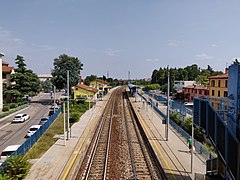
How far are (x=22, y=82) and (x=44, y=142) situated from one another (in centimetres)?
3065

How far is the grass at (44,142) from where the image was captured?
1788cm

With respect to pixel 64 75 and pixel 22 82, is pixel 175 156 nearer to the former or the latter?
pixel 22 82

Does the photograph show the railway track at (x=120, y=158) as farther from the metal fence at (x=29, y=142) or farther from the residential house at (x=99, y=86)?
the residential house at (x=99, y=86)

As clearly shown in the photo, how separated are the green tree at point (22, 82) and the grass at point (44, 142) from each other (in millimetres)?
21763

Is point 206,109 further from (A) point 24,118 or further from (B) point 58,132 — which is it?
(A) point 24,118

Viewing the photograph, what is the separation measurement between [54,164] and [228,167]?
1001cm

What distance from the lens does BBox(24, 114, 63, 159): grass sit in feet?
58.6

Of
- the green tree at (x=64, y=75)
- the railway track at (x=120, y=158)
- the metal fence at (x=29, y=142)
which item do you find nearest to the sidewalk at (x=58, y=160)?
the railway track at (x=120, y=158)

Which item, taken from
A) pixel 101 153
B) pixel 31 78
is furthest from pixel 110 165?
pixel 31 78

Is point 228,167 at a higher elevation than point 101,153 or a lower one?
higher

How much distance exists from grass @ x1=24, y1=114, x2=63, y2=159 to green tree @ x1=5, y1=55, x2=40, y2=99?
71.4 ft

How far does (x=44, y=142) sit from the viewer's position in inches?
840

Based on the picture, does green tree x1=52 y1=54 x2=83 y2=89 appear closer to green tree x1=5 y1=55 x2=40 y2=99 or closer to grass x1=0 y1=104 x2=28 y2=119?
green tree x1=5 y1=55 x2=40 y2=99

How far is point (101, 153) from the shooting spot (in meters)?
19.7
